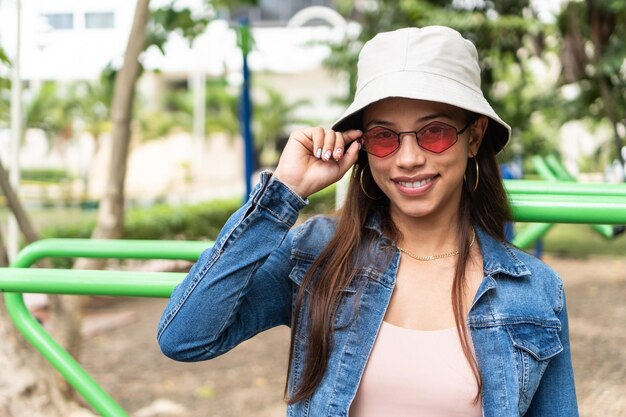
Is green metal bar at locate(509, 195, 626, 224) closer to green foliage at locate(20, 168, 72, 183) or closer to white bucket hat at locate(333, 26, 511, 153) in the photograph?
white bucket hat at locate(333, 26, 511, 153)

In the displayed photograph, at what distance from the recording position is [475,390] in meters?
1.38

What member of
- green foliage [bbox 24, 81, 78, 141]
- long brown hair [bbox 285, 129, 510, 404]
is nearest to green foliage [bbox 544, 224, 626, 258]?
long brown hair [bbox 285, 129, 510, 404]

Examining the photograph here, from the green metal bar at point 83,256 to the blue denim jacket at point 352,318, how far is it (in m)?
0.22

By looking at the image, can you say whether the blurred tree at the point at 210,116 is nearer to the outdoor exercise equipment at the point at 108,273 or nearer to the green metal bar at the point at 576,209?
the outdoor exercise equipment at the point at 108,273

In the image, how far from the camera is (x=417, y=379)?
54.2 inches

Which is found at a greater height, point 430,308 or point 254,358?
point 430,308

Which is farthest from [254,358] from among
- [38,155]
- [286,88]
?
[38,155]

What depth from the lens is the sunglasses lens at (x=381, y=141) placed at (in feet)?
4.80

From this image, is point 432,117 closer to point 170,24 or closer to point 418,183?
point 418,183

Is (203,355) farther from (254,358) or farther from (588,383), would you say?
(254,358)

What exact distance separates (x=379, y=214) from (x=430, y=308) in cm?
24

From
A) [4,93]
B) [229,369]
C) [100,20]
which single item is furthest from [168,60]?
[229,369]

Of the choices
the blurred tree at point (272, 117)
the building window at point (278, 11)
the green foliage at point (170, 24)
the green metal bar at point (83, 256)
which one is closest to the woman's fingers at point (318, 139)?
the green metal bar at point (83, 256)

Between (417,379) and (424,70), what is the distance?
0.57 meters
